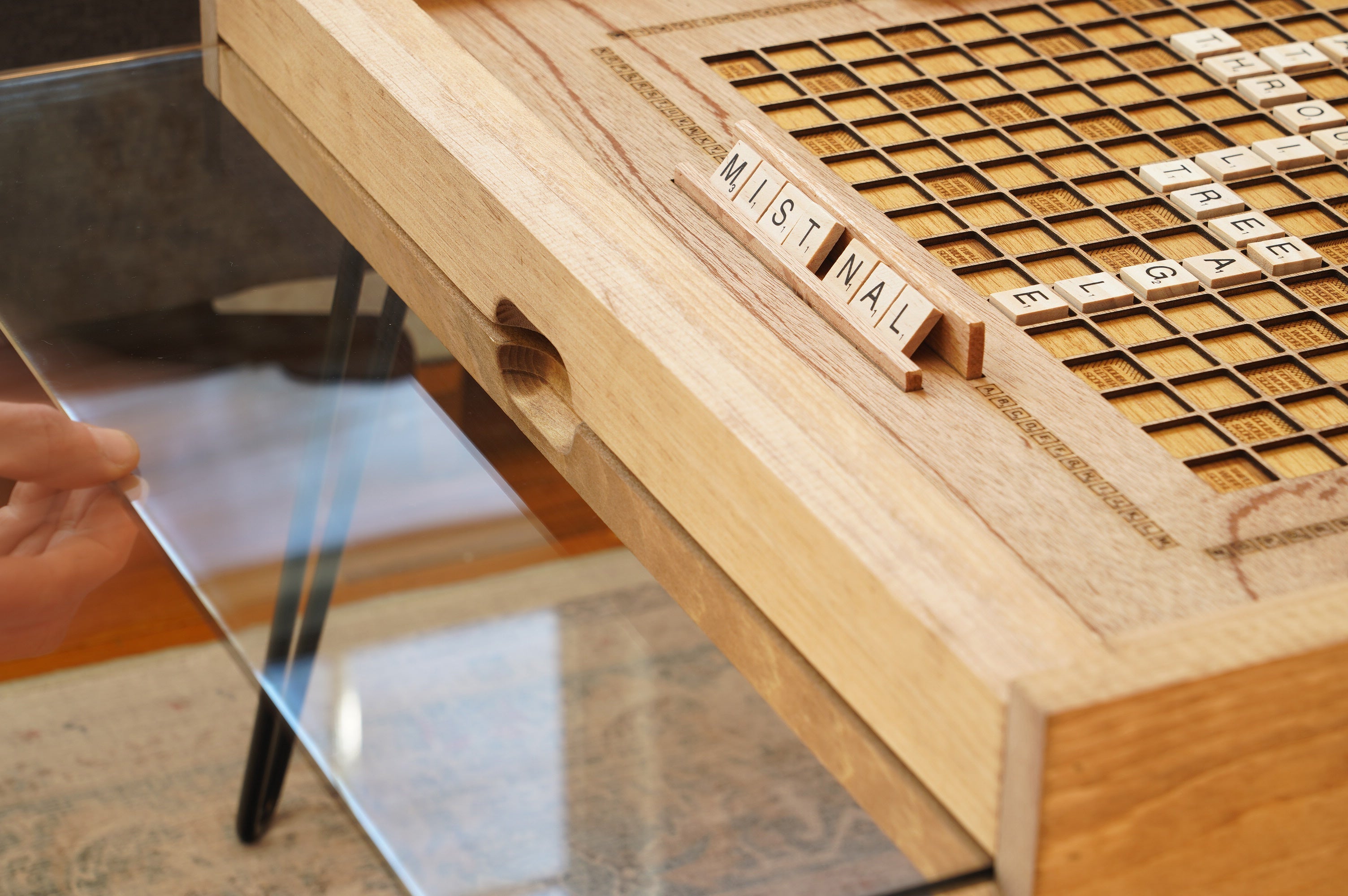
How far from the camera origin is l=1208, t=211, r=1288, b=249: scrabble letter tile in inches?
26.5

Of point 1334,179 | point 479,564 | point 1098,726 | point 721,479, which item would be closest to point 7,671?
point 479,564

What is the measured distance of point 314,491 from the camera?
92 centimetres

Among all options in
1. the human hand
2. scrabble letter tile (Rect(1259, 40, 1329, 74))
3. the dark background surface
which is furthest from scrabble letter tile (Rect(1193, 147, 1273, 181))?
the dark background surface

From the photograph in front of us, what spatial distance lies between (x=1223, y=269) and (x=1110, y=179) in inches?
3.7

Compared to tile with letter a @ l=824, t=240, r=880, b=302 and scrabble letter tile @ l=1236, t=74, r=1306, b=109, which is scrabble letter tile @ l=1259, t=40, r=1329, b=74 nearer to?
scrabble letter tile @ l=1236, t=74, r=1306, b=109

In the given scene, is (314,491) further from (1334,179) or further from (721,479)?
(1334,179)

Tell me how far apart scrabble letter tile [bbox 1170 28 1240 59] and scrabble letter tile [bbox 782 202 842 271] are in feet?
1.07

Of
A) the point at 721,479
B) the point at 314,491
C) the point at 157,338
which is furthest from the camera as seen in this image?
the point at 314,491

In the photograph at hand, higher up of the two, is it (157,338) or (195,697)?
(157,338)

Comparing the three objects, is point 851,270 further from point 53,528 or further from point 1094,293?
point 53,528

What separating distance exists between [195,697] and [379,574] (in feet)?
0.98

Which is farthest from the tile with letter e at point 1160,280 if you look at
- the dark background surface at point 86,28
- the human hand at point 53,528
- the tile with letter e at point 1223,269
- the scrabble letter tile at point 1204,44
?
the dark background surface at point 86,28

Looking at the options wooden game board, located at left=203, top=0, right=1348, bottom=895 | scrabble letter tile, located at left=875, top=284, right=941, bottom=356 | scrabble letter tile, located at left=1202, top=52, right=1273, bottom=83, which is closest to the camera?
wooden game board, located at left=203, top=0, right=1348, bottom=895

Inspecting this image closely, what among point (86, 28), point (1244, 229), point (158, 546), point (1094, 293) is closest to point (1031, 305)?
point (1094, 293)
